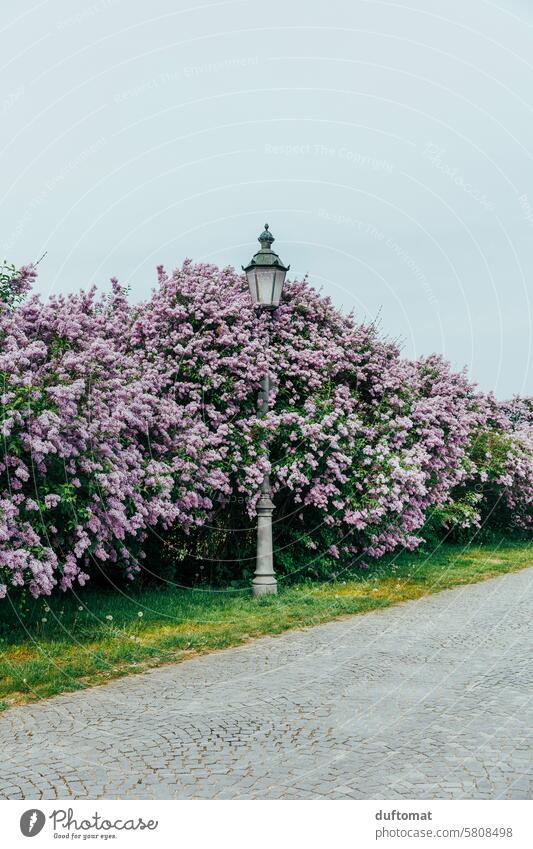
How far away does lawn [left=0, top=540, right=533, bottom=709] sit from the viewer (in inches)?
276

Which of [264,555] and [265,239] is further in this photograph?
[265,239]

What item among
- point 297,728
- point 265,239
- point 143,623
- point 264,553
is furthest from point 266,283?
point 297,728

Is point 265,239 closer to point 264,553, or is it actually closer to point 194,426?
point 194,426

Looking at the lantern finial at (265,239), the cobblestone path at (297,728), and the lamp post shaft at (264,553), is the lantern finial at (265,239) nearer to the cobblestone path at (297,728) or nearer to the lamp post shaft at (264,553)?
the lamp post shaft at (264,553)

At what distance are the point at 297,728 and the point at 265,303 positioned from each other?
7438mm

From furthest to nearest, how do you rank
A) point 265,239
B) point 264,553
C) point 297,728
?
point 265,239 → point 264,553 → point 297,728

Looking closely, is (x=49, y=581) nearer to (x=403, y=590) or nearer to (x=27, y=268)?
(x=27, y=268)

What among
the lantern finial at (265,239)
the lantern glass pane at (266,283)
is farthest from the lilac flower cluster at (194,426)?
the lantern finial at (265,239)

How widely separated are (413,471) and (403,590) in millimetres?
2055

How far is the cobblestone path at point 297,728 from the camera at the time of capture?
438 centimetres

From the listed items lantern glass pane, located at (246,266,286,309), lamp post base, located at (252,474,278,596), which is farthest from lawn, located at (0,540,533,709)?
lantern glass pane, located at (246,266,286,309)

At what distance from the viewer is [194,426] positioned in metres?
11.4

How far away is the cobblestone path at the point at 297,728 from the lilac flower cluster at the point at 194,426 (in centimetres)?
205

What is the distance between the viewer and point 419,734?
17.4ft
